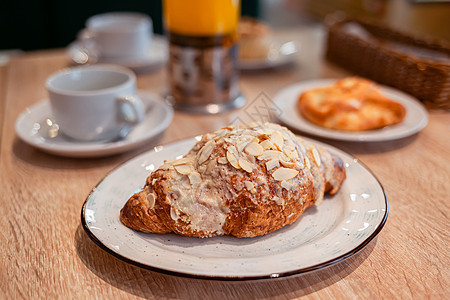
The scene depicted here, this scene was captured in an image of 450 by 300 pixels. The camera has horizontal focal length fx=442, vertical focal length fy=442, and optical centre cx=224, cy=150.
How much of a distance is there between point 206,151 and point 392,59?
67 centimetres

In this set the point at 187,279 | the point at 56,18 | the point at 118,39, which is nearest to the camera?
the point at 187,279

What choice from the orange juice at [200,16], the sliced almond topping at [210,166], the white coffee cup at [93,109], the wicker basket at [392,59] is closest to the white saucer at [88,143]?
the white coffee cup at [93,109]

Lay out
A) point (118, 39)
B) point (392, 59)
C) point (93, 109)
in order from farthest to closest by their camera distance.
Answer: point (118, 39) < point (392, 59) < point (93, 109)

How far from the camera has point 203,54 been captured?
0.95 m

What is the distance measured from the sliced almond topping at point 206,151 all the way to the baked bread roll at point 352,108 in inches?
14.3

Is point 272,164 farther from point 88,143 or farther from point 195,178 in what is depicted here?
point 88,143

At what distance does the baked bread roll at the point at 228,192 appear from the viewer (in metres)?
0.53

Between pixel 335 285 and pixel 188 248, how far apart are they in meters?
0.18

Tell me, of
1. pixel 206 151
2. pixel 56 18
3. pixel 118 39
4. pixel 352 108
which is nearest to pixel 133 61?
pixel 118 39

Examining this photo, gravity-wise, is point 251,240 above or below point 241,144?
below

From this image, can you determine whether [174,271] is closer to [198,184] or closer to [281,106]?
[198,184]

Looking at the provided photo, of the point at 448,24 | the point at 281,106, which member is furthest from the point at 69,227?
the point at 448,24

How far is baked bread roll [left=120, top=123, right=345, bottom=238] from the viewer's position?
527 mm

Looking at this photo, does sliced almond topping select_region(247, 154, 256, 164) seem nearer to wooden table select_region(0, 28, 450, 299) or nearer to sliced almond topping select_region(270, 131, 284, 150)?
sliced almond topping select_region(270, 131, 284, 150)
